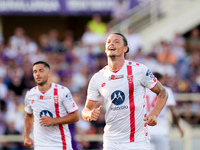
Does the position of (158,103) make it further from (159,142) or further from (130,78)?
(159,142)

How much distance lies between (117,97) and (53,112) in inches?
56.9

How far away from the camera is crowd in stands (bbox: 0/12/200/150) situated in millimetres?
13405

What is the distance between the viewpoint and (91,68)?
15.5m

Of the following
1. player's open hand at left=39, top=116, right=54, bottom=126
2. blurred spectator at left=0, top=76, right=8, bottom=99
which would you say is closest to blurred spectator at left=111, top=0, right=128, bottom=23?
blurred spectator at left=0, top=76, right=8, bottom=99

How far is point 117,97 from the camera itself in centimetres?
652

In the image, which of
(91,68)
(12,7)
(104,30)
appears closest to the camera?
(91,68)

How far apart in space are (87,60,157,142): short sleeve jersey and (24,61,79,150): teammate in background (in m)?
1.10

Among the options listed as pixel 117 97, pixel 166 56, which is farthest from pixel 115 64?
pixel 166 56

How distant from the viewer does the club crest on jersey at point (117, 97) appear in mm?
6512

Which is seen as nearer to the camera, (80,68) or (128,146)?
(128,146)

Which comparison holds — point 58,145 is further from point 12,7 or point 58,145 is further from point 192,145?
point 12,7

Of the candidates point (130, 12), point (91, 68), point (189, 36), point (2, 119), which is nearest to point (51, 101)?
point (2, 119)

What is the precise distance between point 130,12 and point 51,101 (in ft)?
39.1

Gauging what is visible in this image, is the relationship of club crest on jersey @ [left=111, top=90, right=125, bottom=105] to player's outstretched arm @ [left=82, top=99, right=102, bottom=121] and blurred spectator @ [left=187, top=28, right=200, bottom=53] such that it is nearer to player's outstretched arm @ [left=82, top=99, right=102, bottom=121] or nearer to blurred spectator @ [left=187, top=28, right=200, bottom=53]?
player's outstretched arm @ [left=82, top=99, right=102, bottom=121]
